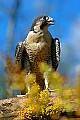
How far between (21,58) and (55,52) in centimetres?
57

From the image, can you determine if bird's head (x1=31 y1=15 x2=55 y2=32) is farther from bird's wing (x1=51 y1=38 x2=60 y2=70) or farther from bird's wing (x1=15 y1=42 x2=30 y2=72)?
bird's wing (x1=15 y1=42 x2=30 y2=72)

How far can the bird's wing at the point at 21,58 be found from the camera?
528 cm

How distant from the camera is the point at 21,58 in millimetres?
5340

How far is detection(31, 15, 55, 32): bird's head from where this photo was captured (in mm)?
5314

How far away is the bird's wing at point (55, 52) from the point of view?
526 centimetres

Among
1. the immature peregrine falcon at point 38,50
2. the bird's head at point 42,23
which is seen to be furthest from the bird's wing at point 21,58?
the bird's head at point 42,23

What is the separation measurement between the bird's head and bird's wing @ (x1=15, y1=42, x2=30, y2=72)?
0.39 metres

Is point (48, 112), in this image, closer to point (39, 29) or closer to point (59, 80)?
point (59, 80)

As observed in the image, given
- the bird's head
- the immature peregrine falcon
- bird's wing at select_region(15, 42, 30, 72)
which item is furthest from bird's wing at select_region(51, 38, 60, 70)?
bird's wing at select_region(15, 42, 30, 72)

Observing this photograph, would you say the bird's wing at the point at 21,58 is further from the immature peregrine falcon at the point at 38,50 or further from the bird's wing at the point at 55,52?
the bird's wing at the point at 55,52

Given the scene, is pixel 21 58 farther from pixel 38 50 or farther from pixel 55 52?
pixel 55 52

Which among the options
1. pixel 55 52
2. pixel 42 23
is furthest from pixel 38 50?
pixel 42 23

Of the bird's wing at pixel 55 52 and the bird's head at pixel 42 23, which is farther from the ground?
the bird's head at pixel 42 23

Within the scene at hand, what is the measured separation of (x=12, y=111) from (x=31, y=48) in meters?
2.31
